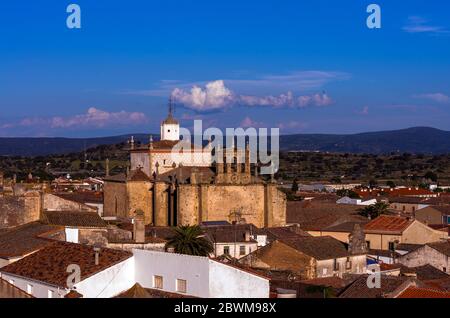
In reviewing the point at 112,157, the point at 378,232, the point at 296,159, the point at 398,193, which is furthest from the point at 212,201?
the point at 296,159

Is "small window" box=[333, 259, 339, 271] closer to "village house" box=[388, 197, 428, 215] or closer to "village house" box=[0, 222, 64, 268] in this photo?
"village house" box=[0, 222, 64, 268]

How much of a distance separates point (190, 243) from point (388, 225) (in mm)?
20399

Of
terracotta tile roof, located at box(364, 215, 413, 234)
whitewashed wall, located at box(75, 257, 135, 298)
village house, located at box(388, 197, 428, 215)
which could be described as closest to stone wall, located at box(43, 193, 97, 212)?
terracotta tile roof, located at box(364, 215, 413, 234)

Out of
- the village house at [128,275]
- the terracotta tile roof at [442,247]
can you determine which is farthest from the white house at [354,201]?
the village house at [128,275]

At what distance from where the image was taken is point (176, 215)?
49969mm

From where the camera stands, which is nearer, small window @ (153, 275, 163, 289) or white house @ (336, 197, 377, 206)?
small window @ (153, 275, 163, 289)

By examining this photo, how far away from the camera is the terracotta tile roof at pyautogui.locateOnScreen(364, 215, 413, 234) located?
52312 mm

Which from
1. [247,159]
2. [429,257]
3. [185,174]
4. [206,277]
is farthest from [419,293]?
[185,174]

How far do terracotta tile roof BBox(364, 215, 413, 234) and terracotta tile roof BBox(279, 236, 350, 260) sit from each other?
10323 mm

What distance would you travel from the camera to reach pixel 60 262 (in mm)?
26656
